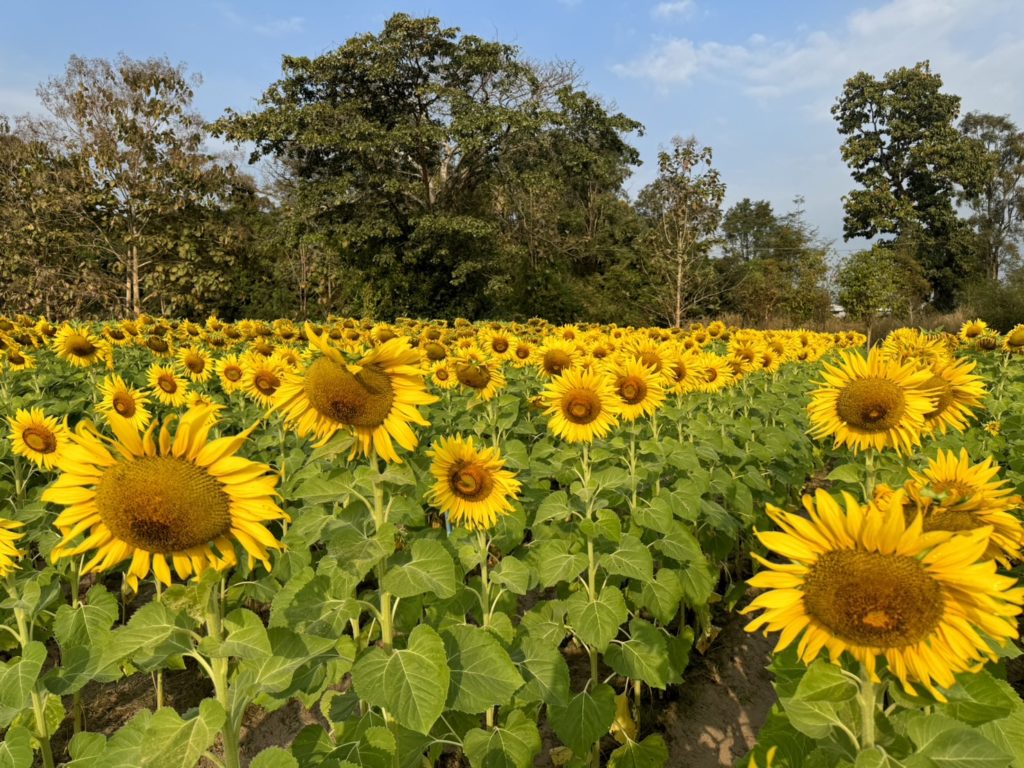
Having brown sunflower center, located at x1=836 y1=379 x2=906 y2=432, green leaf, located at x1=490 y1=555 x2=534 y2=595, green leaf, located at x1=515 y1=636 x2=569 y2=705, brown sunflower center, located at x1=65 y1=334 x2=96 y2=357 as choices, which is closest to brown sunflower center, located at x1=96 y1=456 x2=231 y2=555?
green leaf, located at x1=490 y1=555 x2=534 y2=595

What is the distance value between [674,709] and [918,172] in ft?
156

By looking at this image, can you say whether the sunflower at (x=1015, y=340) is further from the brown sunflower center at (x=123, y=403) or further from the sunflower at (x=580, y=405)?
the brown sunflower center at (x=123, y=403)

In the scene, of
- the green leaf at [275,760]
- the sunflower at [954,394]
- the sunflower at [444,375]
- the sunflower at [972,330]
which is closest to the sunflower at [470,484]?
the green leaf at [275,760]

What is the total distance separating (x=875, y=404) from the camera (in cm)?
266

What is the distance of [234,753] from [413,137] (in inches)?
915

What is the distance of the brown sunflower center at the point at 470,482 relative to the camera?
262 centimetres

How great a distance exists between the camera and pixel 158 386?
5266mm

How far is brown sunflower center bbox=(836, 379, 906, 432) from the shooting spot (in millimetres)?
2660

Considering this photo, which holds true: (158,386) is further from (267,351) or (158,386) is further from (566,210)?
(566,210)

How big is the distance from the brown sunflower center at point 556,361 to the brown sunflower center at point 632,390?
676 mm

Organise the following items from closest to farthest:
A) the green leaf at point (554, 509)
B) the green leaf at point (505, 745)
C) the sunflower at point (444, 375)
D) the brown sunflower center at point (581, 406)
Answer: the green leaf at point (505, 745)
the green leaf at point (554, 509)
the brown sunflower center at point (581, 406)
the sunflower at point (444, 375)

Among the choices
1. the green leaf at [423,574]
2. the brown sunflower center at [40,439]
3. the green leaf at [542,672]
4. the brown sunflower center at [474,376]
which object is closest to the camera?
the green leaf at [423,574]

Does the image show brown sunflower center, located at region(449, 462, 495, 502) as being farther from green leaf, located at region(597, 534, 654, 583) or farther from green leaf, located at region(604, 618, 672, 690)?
green leaf, located at region(604, 618, 672, 690)

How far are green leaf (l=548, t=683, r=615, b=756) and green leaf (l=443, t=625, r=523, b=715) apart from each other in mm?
610
